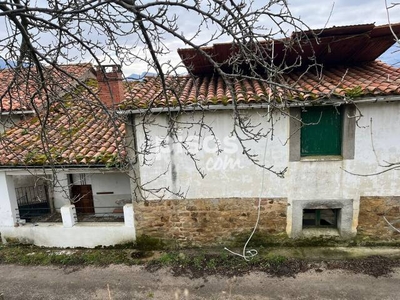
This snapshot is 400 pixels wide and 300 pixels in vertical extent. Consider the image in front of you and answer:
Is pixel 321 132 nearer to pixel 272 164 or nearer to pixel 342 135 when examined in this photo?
pixel 342 135

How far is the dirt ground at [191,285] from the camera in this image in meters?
5.84

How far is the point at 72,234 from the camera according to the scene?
7961 millimetres

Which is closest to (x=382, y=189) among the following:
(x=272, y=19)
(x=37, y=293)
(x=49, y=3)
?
(x=272, y=19)

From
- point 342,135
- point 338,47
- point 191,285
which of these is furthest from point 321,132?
point 191,285

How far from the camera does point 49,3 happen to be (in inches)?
137

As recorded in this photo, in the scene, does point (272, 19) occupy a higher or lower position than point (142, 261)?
higher

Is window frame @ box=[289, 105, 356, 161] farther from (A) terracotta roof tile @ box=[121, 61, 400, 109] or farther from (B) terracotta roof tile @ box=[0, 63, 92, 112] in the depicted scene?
(B) terracotta roof tile @ box=[0, 63, 92, 112]

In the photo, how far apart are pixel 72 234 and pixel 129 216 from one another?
1776mm

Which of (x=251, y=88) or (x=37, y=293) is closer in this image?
(x=37, y=293)

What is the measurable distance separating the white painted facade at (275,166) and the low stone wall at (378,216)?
15 centimetres

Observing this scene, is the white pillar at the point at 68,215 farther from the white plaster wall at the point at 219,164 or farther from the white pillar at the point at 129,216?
the white plaster wall at the point at 219,164

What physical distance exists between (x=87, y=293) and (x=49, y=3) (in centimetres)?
554

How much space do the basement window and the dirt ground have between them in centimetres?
134

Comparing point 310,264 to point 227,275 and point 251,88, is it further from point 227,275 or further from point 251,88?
point 251,88
